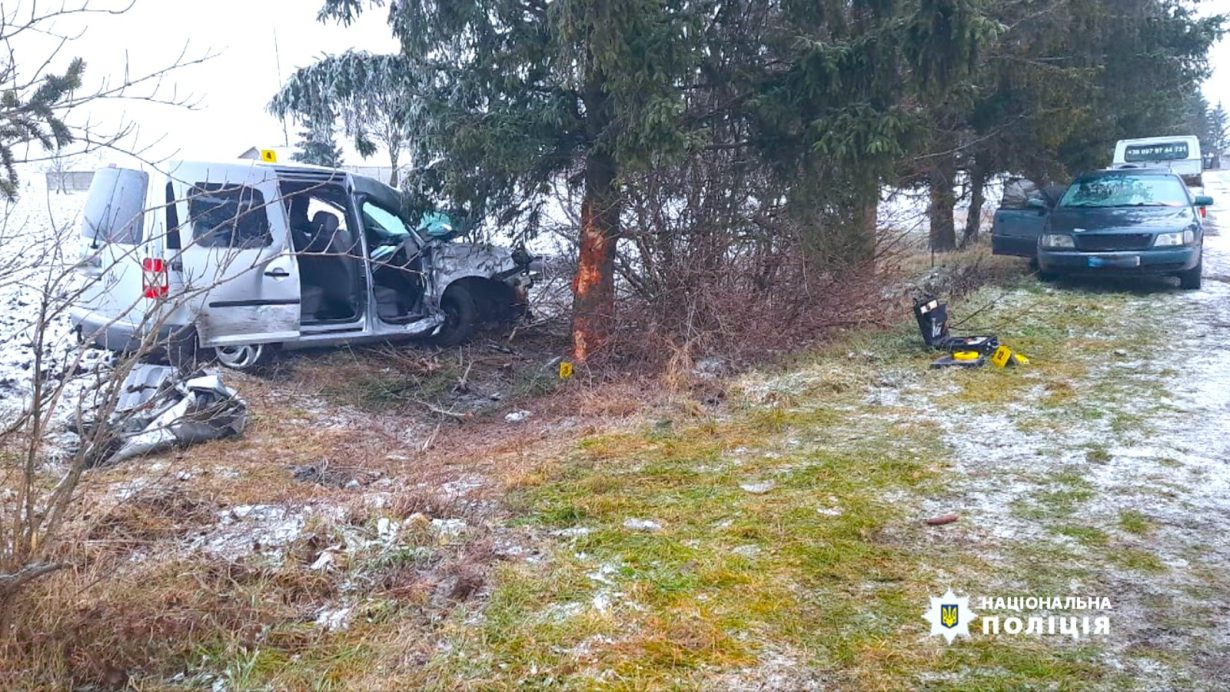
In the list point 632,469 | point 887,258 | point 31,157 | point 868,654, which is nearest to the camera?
point 868,654

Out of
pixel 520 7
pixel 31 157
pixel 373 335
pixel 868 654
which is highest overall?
pixel 520 7

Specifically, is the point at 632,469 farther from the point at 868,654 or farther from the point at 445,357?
the point at 445,357

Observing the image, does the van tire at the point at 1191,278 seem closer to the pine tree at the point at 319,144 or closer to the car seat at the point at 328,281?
the car seat at the point at 328,281

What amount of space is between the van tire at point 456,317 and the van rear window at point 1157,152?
1588 centimetres

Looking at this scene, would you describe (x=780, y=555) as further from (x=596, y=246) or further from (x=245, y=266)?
(x=245, y=266)

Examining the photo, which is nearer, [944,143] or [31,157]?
[31,157]

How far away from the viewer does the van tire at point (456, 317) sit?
362 inches

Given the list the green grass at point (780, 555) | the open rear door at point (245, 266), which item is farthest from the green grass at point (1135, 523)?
the open rear door at point (245, 266)

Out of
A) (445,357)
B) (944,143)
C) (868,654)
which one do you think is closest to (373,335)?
(445,357)

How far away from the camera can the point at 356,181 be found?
8469 millimetres

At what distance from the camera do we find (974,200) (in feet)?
53.6

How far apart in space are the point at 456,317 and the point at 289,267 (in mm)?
1994

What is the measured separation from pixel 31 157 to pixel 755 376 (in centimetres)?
537

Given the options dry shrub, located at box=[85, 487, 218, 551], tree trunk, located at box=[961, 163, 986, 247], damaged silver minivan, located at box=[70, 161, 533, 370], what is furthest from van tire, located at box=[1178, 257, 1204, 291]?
dry shrub, located at box=[85, 487, 218, 551]
